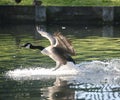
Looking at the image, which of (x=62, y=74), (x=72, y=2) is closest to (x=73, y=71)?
(x=62, y=74)

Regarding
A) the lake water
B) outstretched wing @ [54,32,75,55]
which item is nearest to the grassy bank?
Result: the lake water

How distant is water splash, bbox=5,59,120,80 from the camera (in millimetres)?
17641

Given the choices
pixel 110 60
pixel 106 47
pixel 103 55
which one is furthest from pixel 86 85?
pixel 106 47

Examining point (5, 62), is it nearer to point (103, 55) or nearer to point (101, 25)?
point (103, 55)

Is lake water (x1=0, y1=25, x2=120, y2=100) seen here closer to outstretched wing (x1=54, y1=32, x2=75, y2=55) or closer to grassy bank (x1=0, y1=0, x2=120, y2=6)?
outstretched wing (x1=54, y1=32, x2=75, y2=55)

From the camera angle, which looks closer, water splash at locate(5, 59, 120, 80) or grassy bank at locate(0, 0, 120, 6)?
water splash at locate(5, 59, 120, 80)

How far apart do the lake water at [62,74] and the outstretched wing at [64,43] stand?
1.94 feet

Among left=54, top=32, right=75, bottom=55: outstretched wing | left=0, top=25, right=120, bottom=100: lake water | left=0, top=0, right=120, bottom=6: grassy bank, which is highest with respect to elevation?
left=0, top=0, right=120, bottom=6: grassy bank

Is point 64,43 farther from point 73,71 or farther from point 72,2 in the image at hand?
point 72,2

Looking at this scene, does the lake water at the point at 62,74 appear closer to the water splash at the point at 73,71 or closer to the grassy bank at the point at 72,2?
the water splash at the point at 73,71

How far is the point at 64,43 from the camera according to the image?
18.3m

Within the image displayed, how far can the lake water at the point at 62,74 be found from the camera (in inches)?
576

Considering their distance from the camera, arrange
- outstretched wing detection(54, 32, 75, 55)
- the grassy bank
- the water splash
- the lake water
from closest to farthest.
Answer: the lake water
the water splash
outstretched wing detection(54, 32, 75, 55)
the grassy bank

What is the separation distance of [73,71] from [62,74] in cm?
55
